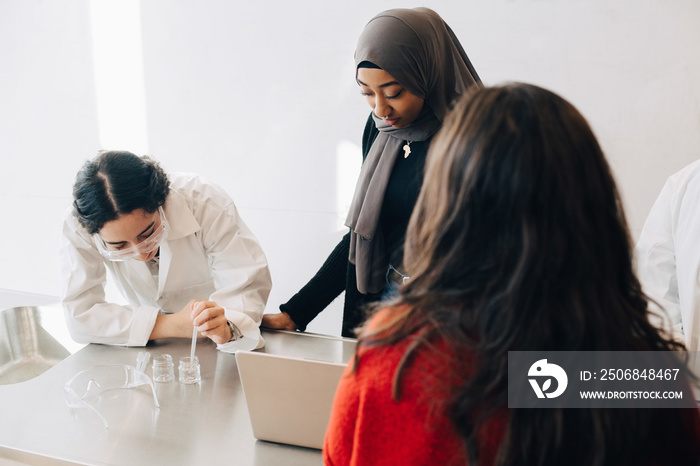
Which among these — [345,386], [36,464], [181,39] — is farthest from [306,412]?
[181,39]

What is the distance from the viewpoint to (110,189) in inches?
54.8

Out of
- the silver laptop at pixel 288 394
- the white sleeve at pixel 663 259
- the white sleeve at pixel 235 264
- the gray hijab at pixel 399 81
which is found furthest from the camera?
the white sleeve at pixel 235 264

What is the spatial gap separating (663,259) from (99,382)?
1.32 metres

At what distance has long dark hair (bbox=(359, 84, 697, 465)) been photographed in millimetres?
626

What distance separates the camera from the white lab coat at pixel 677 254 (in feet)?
4.08

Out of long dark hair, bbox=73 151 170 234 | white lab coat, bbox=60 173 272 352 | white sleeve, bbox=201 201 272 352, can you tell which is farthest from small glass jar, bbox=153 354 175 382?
long dark hair, bbox=73 151 170 234

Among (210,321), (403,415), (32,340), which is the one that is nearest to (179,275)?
(210,321)

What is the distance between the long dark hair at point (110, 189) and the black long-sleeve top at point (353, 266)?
1.67ft

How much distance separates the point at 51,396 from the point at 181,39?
193cm

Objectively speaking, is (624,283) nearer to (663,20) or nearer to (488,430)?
(488,430)

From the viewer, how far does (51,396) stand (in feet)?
4.08

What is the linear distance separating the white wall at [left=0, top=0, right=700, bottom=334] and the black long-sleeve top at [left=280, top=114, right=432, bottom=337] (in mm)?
877

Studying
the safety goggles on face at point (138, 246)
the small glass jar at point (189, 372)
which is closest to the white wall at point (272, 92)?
the safety goggles on face at point (138, 246)

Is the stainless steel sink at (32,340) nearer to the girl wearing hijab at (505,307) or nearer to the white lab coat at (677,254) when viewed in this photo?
the girl wearing hijab at (505,307)
